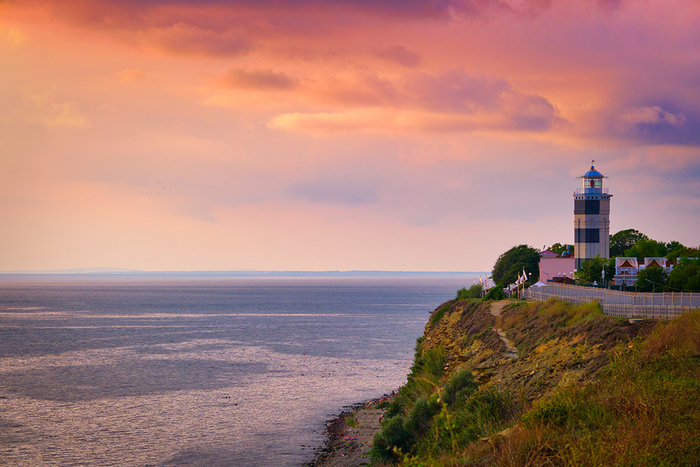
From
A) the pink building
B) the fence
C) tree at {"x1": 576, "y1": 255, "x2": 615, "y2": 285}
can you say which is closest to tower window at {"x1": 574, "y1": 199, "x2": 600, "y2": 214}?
the pink building

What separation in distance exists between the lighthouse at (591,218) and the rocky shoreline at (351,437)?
171 ft

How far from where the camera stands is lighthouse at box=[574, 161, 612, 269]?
278 ft

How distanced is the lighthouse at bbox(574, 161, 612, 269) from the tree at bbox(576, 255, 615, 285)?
892 cm

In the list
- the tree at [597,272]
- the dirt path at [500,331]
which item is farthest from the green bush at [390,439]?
the tree at [597,272]

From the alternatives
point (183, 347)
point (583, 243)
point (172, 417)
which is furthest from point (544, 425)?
point (583, 243)

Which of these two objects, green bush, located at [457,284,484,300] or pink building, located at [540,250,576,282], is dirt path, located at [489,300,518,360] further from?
pink building, located at [540,250,576,282]

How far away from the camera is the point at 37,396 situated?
4775cm

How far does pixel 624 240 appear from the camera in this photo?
116m

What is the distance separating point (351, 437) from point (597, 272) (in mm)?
48331

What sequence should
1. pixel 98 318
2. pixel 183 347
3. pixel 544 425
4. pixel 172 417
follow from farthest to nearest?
pixel 98 318 → pixel 183 347 → pixel 172 417 → pixel 544 425

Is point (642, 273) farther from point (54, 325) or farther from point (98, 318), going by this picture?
point (98, 318)

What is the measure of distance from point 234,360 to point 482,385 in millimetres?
44257

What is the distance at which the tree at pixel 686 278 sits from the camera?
1797 inches

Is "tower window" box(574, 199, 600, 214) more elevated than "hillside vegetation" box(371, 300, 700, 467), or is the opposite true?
"tower window" box(574, 199, 600, 214)
